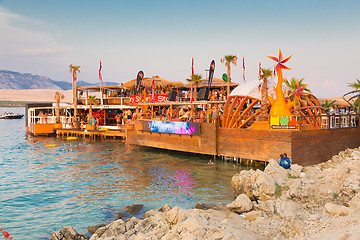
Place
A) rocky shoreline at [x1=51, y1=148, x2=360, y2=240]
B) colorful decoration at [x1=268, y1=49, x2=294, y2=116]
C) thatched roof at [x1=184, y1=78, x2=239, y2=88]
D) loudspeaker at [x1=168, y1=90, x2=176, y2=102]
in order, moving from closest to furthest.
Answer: rocky shoreline at [x1=51, y1=148, x2=360, y2=240] < colorful decoration at [x1=268, y1=49, x2=294, y2=116] < loudspeaker at [x1=168, y1=90, x2=176, y2=102] < thatched roof at [x1=184, y1=78, x2=239, y2=88]

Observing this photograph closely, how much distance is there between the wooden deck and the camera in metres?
18.8

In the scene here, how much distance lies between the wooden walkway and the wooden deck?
42.7ft

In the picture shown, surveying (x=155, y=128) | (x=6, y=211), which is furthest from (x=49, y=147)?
(x=6, y=211)

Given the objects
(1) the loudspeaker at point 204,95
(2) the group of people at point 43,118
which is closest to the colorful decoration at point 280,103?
(1) the loudspeaker at point 204,95

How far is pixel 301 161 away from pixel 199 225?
40.0 feet

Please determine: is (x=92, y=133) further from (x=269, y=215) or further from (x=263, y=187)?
(x=269, y=215)

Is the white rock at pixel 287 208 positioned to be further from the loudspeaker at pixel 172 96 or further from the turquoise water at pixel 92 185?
the loudspeaker at pixel 172 96

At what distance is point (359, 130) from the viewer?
23641 millimetres

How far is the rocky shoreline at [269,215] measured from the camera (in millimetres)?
8672

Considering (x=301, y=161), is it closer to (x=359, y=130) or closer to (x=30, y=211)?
(x=359, y=130)

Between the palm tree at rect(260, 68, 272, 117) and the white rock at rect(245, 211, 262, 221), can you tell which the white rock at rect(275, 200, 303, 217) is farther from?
the palm tree at rect(260, 68, 272, 117)

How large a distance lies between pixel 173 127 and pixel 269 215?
15289mm

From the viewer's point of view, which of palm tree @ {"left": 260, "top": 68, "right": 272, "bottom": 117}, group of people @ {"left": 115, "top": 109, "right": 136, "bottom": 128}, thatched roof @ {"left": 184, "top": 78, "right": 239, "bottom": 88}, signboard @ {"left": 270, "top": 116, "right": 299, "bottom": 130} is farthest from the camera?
thatched roof @ {"left": 184, "top": 78, "right": 239, "bottom": 88}

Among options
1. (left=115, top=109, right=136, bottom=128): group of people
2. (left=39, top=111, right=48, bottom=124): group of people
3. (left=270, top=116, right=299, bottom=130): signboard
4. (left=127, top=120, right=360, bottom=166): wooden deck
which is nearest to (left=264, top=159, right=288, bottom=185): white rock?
(left=127, top=120, right=360, bottom=166): wooden deck
